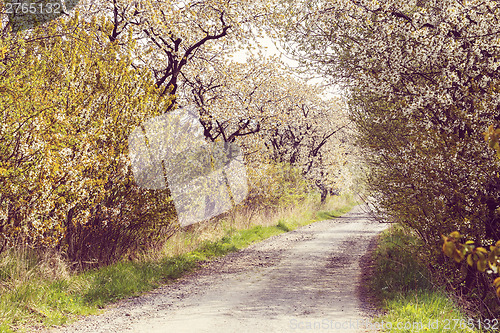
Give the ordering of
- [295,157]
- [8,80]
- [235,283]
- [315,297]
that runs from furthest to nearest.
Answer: [295,157]
[235,283]
[315,297]
[8,80]

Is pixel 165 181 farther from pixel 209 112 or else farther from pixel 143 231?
pixel 209 112

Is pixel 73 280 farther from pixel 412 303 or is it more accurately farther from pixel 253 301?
pixel 412 303

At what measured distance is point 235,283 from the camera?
9.83m

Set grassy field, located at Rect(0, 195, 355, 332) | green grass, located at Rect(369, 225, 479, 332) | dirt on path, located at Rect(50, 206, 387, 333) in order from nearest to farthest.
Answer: green grass, located at Rect(369, 225, 479, 332) → dirt on path, located at Rect(50, 206, 387, 333) → grassy field, located at Rect(0, 195, 355, 332)

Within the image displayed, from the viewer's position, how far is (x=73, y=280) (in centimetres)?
807

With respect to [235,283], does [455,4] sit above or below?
above

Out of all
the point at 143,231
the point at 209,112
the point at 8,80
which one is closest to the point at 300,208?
the point at 209,112

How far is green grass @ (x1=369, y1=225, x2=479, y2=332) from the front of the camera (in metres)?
6.11

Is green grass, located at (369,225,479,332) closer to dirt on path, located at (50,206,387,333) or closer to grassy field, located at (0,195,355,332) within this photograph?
dirt on path, located at (50,206,387,333)

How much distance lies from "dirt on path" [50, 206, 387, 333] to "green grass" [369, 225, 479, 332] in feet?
1.36

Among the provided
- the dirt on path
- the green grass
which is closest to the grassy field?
the dirt on path

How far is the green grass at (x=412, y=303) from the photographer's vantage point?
6109 mm

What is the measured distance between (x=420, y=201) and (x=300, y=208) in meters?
19.8

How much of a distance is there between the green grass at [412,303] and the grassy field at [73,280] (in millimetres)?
4874
